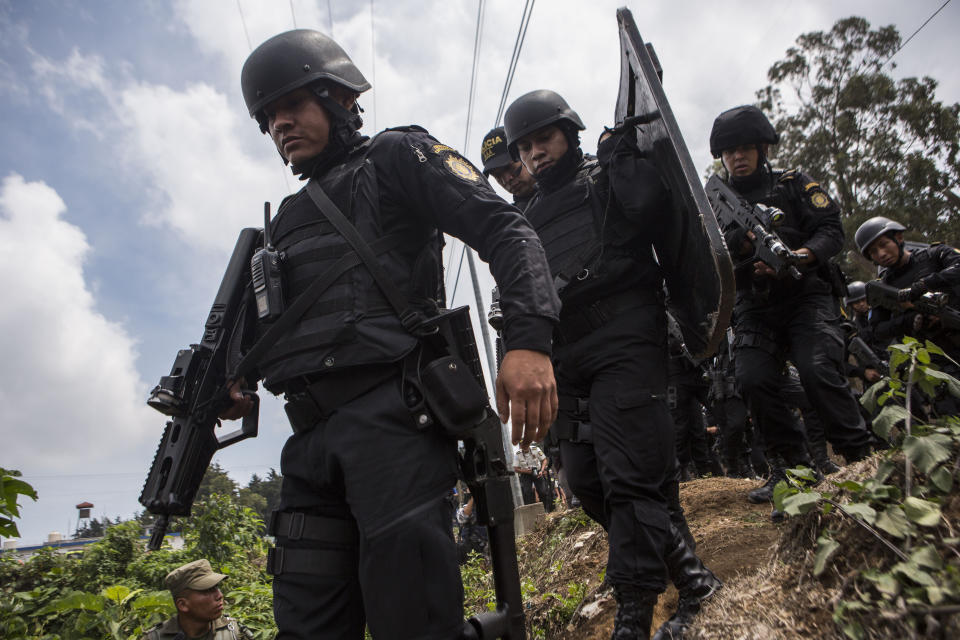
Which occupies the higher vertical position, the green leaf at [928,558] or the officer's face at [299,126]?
the officer's face at [299,126]

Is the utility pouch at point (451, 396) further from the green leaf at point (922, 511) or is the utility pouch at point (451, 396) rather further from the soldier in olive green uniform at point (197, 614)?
the soldier in olive green uniform at point (197, 614)

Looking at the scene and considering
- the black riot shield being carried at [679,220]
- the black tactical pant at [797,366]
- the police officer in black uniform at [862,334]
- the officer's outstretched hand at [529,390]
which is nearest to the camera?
the officer's outstretched hand at [529,390]

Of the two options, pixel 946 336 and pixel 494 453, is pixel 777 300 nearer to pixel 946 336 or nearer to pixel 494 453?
pixel 494 453

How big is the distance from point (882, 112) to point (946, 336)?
18.2 meters

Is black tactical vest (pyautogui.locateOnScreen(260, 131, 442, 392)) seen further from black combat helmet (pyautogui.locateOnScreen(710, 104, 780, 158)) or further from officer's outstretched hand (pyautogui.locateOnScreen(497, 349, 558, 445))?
black combat helmet (pyautogui.locateOnScreen(710, 104, 780, 158))

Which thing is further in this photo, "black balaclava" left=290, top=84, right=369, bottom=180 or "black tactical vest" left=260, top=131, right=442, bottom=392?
"black balaclava" left=290, top=84, right=369, bottom=180

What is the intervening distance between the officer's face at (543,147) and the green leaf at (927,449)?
6.86 feet

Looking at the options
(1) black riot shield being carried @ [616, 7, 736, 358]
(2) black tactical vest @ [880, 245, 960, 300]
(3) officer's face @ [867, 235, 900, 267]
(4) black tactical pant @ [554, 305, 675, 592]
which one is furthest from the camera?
(3) officer's face @ [867, 235, 900, 267]

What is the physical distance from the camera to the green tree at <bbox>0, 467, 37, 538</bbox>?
186cm

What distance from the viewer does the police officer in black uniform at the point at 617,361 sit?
2.31 meters

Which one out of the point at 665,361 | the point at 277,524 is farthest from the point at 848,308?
the point at 277,524

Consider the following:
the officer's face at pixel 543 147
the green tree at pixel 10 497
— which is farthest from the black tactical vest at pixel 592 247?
the green tree at pixel 10 497

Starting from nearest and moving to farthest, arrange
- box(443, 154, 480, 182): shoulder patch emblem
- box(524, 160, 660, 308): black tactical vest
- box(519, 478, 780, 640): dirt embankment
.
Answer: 1. box(443, 154, 480, 182): shoulder patch emblem
2. box(524, 160, 660, 308): black tactical vest
3. box(519, 478, 780, 640): dirt embankment

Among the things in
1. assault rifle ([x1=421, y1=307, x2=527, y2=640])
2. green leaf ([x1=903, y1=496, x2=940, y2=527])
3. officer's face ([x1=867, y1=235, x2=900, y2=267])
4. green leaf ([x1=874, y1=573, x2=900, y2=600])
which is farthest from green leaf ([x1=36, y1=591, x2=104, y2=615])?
officer's face ([x1=867, y1=235, x2=900, y2=267])
